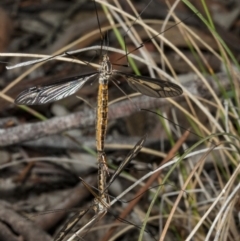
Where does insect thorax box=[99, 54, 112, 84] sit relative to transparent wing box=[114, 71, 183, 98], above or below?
above

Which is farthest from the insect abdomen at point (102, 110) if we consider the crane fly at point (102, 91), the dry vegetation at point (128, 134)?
the dry vegetation at point (128, 134)

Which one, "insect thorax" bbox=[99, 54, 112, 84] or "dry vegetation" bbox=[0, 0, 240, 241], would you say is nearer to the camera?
"insect thorax" bbox=[99, 54, 112, 84]

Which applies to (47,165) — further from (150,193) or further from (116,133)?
(150,193)

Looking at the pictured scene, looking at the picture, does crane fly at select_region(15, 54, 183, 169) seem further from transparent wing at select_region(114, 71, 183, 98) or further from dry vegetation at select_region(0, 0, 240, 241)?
dry vegetation at select_region(0, 0, 240, 241)

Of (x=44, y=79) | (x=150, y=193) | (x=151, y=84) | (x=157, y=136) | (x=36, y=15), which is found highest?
(x=36, y=15)

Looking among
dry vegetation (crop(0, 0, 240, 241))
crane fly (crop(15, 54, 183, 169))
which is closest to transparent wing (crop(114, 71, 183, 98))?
crane fly (crop(15, 54, 183, 169))

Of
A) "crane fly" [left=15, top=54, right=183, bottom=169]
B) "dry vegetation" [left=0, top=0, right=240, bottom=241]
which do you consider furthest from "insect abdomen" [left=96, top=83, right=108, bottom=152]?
"dry vegetation" [left=0, top=0, right=240, bottom=241]

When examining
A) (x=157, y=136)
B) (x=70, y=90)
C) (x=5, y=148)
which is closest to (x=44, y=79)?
(x=5, y=148)
